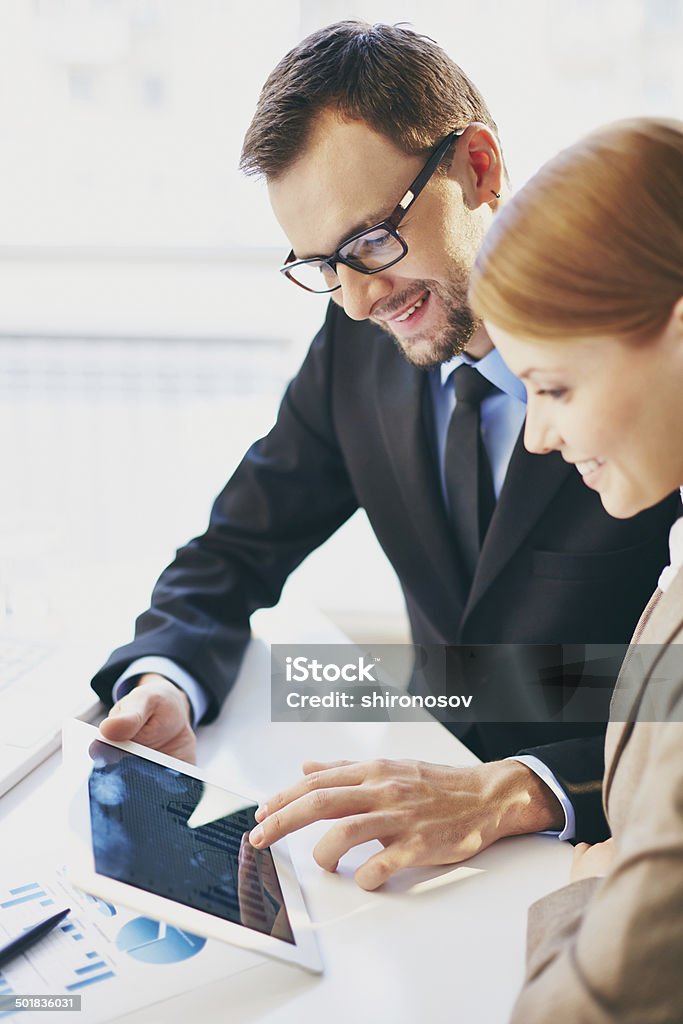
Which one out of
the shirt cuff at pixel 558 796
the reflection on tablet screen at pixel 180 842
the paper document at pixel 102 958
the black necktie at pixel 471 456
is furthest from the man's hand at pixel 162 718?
the black necktie at pixel 471 456

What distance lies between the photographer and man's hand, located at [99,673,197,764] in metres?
0.99

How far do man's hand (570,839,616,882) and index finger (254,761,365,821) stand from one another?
0.21 meters

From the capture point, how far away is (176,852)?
2.39 ft

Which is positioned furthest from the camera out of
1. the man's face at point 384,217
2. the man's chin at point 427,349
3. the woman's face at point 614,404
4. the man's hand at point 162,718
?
the man's chin at point 427,349

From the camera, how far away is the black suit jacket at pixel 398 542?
→ 3.89 ft

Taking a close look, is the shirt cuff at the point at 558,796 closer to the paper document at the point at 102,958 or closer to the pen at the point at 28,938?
the paper document at the point at 102,958

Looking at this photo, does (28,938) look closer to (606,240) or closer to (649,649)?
(649,649)

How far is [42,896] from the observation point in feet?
2.49

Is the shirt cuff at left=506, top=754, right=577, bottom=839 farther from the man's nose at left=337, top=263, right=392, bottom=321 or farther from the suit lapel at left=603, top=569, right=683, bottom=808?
the man's nose at left=337, top=263, right=392, bottom=321

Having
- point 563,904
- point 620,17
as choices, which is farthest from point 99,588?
point 620,17

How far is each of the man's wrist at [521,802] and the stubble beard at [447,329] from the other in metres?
0.56

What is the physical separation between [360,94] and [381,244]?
18cm

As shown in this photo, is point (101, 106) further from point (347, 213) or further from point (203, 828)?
point (203, 828)

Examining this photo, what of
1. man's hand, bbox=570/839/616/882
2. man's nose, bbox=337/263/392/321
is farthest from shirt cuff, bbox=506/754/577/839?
man's nose, bbox=337/263/392/321
